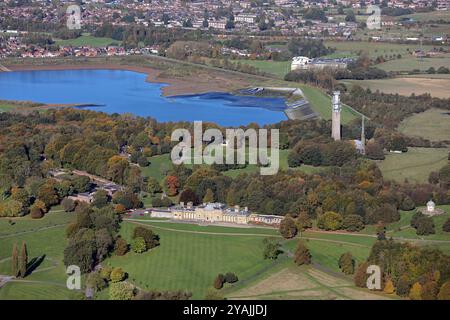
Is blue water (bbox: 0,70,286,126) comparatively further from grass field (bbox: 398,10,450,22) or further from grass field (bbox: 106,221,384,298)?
grass field (bbox: 398,10,450,22)

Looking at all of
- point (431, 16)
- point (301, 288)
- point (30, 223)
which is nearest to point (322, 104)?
point (30, 223)

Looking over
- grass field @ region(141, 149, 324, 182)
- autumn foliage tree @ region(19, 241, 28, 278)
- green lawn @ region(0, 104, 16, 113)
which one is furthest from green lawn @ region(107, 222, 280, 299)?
green lawn @ region(0, 104, 16, 113)

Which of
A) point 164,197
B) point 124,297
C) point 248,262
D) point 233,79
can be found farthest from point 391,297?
point 233,79

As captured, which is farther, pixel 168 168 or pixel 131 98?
pixel 131 98

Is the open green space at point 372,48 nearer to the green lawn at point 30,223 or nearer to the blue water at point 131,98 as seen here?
the blue water at point 131,98

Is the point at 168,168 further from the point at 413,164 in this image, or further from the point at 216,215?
the point at 413,164

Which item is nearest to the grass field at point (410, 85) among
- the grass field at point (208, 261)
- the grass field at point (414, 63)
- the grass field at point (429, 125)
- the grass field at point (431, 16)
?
the grass field at point (414, 63)

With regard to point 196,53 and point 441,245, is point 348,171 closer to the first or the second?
point 441,245
